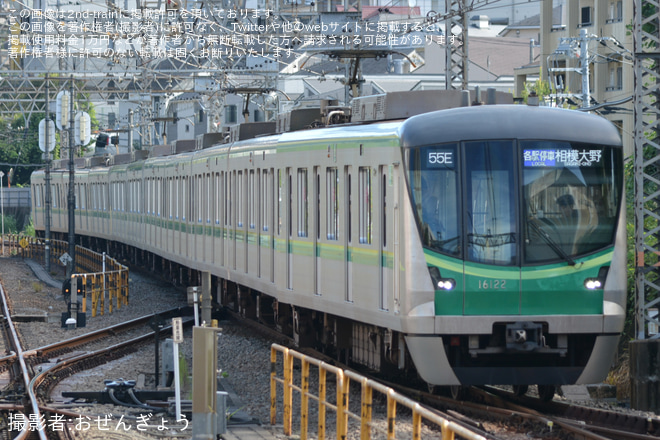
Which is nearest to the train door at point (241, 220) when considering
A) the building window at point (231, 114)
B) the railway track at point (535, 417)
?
the railway track at point (535, 417)

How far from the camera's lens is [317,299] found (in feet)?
43.9

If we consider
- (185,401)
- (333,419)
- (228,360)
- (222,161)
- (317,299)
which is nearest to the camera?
(333,419)

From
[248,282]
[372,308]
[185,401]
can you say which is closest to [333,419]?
[372,308]

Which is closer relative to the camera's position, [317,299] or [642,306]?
[642,306]

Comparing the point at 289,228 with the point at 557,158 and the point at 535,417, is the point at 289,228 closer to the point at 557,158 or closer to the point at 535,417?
the point at 557,158

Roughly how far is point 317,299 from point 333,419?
→ 237cm

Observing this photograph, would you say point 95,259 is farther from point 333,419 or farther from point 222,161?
point 333,419

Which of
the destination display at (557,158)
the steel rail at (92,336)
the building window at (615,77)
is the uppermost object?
the building window at (615,77)

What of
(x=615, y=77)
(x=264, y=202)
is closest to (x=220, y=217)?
(x=264, y=202)

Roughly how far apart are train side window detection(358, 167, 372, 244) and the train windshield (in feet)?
3.80

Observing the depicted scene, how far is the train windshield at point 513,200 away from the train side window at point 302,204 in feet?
11.3

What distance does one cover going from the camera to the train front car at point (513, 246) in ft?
34.2

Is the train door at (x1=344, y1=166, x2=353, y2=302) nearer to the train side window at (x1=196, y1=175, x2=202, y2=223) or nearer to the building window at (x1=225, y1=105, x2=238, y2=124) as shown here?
the train side window at (x1=196, y1=175, x2=202, y2=223)

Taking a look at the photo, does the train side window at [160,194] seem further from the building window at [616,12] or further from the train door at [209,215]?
the building window at [616,12]
